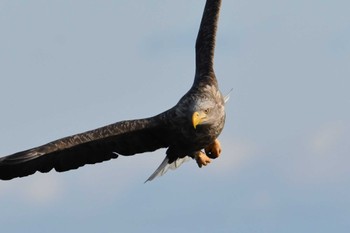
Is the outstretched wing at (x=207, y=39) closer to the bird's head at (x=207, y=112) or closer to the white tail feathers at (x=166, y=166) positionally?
the bird's head at (x=207, y=112)

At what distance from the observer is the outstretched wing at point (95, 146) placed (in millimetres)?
29000

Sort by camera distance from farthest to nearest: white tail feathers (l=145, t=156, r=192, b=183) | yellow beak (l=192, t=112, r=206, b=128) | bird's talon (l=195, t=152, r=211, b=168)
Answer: white tail feathers (l=145, t=156, r=192, b=183) < bird's talon (l=195, t=152, r=211, b=168) < yellow beak (l=192, t=112, r=206, b=128)

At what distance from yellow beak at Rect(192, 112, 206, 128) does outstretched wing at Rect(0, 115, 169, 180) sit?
0.81 m

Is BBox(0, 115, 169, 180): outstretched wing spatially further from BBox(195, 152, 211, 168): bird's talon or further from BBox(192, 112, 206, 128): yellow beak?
BBox(192, 112, 206, 128): yellow beak

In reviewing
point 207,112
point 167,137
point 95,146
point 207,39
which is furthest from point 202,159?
point 207,39

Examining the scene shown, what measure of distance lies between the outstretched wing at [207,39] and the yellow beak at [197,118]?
1.31 metres

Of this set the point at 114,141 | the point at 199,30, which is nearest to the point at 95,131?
the point at 114,141

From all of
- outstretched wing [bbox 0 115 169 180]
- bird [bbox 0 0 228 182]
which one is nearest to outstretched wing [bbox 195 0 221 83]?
bird [bbox 0 0 228 182]

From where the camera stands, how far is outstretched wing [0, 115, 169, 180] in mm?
29000

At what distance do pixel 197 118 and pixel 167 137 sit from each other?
0.98m

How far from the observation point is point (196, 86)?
96.2ft

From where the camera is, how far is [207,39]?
30.2 m

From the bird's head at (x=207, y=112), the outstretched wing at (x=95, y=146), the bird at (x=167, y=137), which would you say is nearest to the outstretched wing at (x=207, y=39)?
the bird at (x=167, y=137)

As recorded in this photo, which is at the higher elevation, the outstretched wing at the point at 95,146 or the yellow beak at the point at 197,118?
the outstretched wing at the point at 95,146
